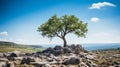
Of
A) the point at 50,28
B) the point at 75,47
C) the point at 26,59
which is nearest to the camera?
the point at 26,59

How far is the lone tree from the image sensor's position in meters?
74.1

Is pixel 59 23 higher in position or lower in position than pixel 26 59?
higher

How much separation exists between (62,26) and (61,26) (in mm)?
530

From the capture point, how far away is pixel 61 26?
74.1 metres

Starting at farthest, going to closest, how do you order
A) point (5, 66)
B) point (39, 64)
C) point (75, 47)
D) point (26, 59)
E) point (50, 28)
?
point (50, 28), point (75, 47), point (26, 59), point (39, 64), point (5, 66)

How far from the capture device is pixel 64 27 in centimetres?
7506

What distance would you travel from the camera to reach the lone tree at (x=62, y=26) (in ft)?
243

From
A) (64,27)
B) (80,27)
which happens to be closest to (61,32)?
(64,27)

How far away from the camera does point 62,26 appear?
7438 cm

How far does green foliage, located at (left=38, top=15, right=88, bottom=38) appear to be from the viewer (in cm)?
7406

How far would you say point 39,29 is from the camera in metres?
76.6

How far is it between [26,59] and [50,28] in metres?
37.1

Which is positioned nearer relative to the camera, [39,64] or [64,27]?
[39,64]

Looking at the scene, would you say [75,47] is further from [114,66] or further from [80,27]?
[114,66]
